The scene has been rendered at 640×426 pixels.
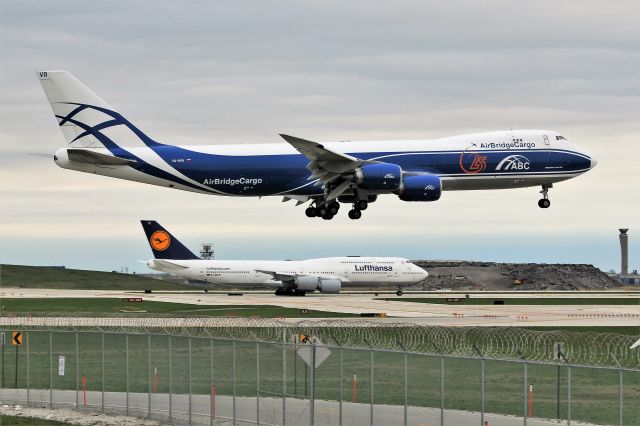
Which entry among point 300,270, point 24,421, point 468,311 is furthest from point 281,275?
point 24,421

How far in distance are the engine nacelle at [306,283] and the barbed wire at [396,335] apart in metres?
43.2

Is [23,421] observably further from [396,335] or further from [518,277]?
[518,277]

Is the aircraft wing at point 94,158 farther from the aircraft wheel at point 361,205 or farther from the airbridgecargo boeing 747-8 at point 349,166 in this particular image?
the aircraft wheel at point 361,205

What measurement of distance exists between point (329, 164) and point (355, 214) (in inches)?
151

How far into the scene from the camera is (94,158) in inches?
3012

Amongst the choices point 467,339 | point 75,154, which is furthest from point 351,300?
point 467,339

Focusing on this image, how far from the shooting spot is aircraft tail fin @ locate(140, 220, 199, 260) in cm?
12175

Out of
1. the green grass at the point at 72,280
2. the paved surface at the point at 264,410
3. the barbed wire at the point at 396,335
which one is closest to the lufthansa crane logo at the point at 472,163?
the barbed wire at the point at 396,335

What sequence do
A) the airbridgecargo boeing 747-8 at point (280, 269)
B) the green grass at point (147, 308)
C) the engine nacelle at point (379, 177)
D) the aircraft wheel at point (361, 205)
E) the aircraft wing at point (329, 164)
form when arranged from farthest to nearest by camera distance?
the airbridgecargo boeing 747-8 at point (280, 269) → the aircraft wheel at point (361, 205) → the green grass at point (147, 308) → the aircraft wing at point (329, 164) → the engine nacelle at point (379, 177)

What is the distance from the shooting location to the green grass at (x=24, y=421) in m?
36.2

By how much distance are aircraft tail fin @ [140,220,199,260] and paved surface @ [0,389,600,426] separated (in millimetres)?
79737

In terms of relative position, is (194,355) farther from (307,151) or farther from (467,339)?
(307,151)

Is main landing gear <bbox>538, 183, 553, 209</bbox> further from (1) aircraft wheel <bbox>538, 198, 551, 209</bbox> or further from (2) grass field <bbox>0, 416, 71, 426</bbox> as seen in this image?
(2) grass field <bbox>0, 416, 71, 426</bbox>

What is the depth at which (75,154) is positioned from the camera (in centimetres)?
7506
